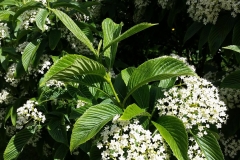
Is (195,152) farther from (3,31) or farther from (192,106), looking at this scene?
(3,31)

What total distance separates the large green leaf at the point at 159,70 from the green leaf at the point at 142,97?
14cm

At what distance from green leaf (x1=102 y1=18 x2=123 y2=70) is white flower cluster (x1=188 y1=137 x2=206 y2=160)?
1.99ft

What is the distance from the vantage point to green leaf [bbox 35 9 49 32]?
2491mm

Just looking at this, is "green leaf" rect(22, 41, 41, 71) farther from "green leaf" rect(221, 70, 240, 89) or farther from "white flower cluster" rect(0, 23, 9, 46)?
"green leaf" rect(221, 70, 240, 89)

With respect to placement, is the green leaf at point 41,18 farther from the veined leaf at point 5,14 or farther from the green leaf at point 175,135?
the green leaf at point 175,135

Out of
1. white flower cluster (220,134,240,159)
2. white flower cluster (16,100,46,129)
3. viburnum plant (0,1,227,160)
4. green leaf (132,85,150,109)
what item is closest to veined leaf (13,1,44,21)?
viburnum plant (0,1,227,160)

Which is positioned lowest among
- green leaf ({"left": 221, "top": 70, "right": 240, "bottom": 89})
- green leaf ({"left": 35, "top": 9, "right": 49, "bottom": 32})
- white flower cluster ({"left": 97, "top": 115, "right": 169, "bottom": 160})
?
white flower cluster ({"left": 97, "top": 115, "right": 169, "bottom": 160})

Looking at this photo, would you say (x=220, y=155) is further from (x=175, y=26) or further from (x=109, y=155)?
(x=175, y=26)

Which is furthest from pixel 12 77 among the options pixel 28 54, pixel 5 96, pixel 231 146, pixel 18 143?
pixel 231 146

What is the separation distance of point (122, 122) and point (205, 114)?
43 cm

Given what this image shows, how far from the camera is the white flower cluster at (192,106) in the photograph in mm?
1874

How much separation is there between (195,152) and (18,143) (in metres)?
→ 1.23

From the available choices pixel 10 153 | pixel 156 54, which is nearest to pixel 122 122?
pixel 10 153

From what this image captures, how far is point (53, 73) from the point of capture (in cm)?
155
